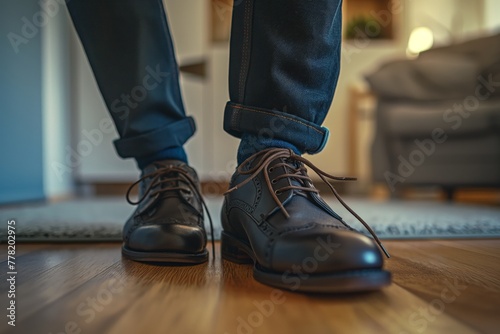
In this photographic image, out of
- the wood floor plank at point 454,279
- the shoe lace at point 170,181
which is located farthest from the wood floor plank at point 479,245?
the shoe lace at point 170,181

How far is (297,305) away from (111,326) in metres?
0.15

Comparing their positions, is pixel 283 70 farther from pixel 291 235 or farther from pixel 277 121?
pixel 291 235

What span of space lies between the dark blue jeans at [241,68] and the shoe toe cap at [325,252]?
0.49 feet

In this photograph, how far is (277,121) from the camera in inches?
20.7

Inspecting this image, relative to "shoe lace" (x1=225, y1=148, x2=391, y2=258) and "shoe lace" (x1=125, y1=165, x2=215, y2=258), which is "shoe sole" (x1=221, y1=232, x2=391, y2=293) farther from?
"shoe lace" (x1=125, y1=165, x2=215, y2=258)

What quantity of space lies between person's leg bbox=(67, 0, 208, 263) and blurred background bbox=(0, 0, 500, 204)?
1.09 metres

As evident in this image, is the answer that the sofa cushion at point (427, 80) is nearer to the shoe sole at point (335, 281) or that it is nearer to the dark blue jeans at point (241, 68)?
the dark blue jeans at point (241, 68)

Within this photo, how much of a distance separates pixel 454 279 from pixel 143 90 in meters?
0.46

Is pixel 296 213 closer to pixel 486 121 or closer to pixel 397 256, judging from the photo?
pixel 397 256

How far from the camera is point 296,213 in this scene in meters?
0.46

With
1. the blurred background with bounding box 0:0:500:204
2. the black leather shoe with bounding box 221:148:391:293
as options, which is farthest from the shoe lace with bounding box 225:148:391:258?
the blurred background with bounding box 0:0:500:204

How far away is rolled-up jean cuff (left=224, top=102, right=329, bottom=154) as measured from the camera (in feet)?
1.73

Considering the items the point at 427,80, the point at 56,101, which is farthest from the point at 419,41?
the point at 56,101

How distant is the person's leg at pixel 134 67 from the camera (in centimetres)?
63
